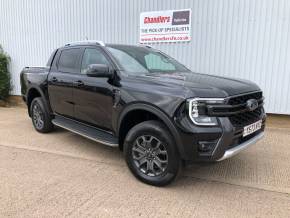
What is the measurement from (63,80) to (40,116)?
137cm

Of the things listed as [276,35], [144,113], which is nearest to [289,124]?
[276,35]

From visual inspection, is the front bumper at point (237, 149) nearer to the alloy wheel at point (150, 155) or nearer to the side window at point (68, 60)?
the alloy wheel at point (150, 155)

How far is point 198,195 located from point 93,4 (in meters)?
6.60

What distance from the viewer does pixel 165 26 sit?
7.48 m

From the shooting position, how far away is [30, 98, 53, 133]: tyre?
5941 millimetres

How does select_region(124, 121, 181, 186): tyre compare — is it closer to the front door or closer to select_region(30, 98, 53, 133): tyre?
the front door

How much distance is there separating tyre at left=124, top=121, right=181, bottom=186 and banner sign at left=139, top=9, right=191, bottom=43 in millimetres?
4284

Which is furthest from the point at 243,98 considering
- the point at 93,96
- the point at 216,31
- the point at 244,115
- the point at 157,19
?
the point at 157,19

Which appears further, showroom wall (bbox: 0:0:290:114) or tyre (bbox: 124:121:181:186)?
showroom wall (bbox: 0:0:290:114)

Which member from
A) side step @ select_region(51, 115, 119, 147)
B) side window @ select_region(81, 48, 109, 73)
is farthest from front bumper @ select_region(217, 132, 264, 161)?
side window @ select_region(81, 48, 109, 73)

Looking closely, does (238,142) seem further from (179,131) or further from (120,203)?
(120,203)

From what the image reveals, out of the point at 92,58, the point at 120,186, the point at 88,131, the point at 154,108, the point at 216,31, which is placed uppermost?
the point at 216,31

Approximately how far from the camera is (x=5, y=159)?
4.66 meters

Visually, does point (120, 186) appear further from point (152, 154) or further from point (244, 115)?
point (244, 115)
